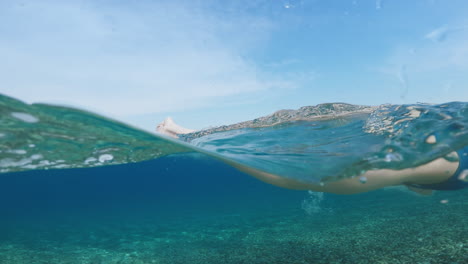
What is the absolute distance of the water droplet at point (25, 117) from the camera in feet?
22.5

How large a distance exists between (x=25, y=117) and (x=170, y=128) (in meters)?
5.20

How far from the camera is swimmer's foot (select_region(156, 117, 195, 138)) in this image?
10.3m

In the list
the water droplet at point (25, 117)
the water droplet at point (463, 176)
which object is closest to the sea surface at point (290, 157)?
the water droplet at point (25, 117)

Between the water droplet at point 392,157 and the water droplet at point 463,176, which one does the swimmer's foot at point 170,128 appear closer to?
the water droplet at point 392,157

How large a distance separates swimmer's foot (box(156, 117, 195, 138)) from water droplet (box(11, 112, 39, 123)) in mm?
4039

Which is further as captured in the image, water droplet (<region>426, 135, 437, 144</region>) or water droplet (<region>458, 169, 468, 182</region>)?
water droplet (<region>458, 169, 468, 182</region>)

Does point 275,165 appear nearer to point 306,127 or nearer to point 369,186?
point 306,127

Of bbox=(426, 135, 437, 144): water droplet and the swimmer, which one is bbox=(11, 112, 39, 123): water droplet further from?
bbox=(426, 135, 437, 144): water droplet

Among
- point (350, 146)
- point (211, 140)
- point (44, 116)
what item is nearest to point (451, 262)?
point (350, 146)

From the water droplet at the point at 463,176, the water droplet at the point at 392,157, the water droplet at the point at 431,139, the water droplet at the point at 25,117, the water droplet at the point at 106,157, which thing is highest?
the water droplet at the point at 431,139

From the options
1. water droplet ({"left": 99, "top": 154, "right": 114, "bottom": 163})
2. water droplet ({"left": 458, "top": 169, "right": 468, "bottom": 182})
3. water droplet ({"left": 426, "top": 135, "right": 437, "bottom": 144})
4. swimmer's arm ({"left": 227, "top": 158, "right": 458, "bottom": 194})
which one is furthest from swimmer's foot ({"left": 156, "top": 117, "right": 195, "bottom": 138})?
water droplet ({"left": 458, "top": 169, "right": 468, "bottom": 182})

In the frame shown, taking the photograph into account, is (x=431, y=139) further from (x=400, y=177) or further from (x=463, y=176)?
(x=400, y=177)

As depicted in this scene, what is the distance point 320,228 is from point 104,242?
10.1 meters

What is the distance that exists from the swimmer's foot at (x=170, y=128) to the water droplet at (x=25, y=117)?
159 inches
